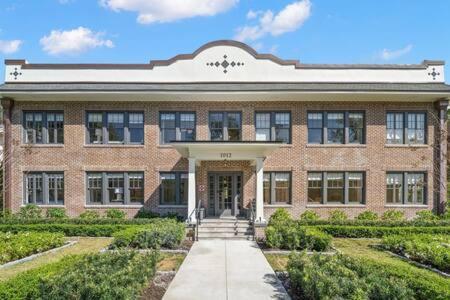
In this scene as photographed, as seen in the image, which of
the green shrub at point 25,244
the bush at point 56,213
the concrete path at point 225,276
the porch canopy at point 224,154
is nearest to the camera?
the concrete path at point 225,276

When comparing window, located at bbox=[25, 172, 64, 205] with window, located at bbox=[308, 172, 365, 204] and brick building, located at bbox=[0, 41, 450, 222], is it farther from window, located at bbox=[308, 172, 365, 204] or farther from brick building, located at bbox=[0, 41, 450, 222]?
window, located at bbox=[308, 172, 365, 204]

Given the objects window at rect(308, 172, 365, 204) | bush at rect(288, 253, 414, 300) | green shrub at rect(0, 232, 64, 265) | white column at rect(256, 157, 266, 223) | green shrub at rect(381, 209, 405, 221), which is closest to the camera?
bush at rect(288, 253, 414, 300)

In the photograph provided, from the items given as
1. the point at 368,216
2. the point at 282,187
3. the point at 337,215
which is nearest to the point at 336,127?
the point at 282,187

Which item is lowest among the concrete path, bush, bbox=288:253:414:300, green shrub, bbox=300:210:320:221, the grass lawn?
the grass lawn

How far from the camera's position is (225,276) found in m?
10.1

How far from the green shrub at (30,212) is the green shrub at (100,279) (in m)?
12.0

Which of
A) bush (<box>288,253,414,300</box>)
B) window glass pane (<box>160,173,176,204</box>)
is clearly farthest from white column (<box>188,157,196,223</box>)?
bush (<box>288,253,414,300</box>)

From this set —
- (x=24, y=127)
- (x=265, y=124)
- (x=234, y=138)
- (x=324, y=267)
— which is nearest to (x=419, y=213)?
(x=265, y=124)

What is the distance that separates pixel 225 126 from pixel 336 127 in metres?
6.21

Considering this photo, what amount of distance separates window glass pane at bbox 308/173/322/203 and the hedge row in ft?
41.8

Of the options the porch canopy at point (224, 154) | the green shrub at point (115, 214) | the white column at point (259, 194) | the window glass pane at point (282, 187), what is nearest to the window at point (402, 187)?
the window glass pane at point (282, 187)

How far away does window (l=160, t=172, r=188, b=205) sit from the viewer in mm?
19703

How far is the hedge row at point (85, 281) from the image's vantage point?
22.1 ft

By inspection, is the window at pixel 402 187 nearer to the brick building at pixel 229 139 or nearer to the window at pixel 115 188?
the brick building at pixel 229 139
